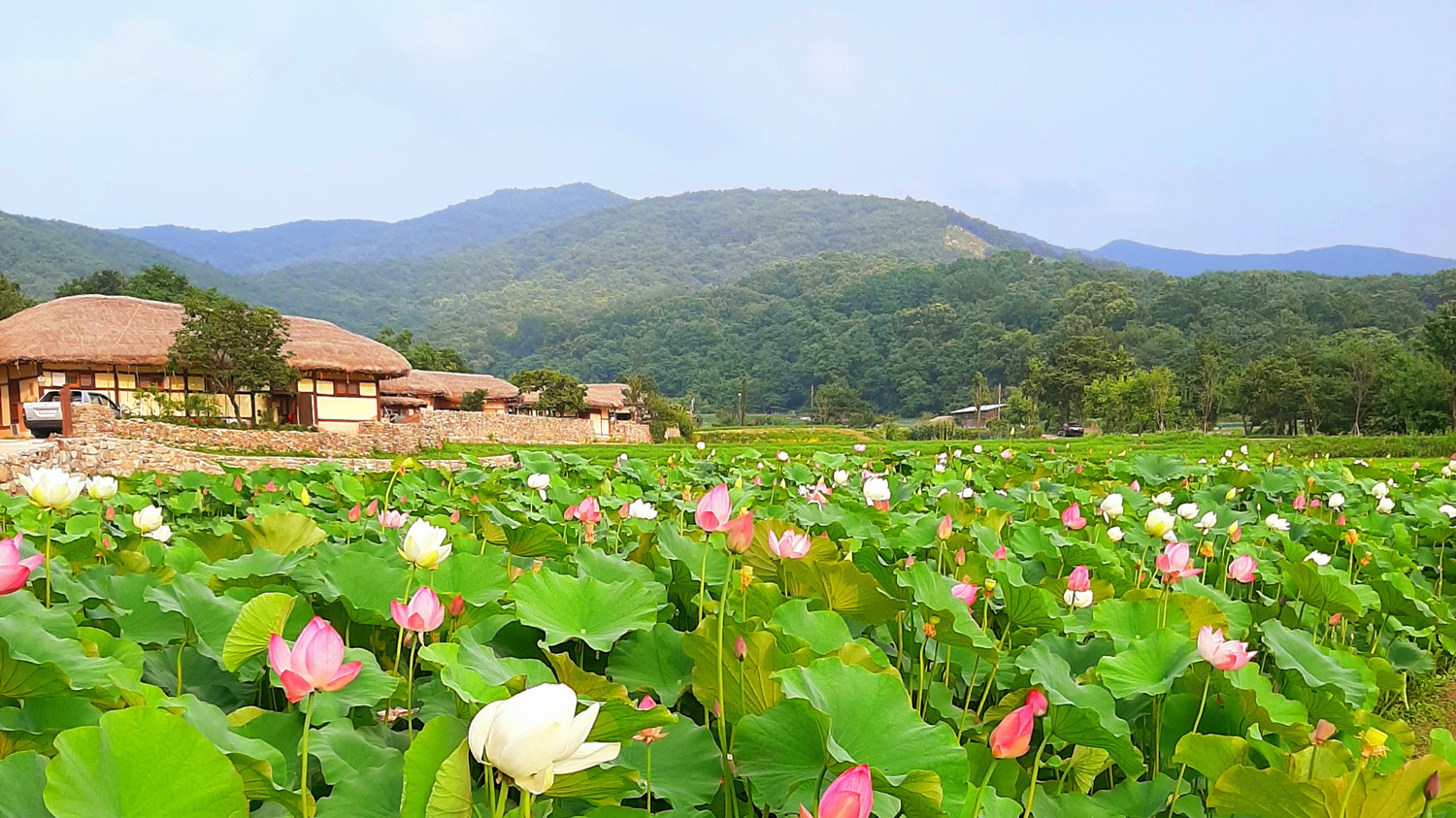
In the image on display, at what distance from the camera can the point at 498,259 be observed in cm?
11419

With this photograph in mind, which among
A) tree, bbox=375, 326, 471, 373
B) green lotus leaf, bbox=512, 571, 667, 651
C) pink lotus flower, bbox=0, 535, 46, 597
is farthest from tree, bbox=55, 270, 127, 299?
green lotus leaf, bbox=512, 571, 667, 651

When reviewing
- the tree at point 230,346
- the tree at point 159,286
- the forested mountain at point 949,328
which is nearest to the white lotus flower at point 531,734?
the tree at point 230,346

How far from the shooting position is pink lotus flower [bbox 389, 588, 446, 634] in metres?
0.90

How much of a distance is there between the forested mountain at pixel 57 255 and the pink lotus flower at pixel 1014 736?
5035 centimetres

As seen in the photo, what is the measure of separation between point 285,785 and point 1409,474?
5.41 meters

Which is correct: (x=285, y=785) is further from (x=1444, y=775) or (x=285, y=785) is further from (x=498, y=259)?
(x=498, y=259)

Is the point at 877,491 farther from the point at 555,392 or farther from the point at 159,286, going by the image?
the point at 159,286

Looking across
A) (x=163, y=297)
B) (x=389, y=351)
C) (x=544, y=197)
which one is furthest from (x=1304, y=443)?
(x=544, y=197)

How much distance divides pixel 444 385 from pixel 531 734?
1151 inches

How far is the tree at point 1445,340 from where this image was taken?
22234 mm

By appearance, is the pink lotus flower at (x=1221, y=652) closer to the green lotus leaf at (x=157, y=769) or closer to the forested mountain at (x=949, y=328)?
the green lotus leaf at (x=157, y=769)

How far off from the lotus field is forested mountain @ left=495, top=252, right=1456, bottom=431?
3997 cm

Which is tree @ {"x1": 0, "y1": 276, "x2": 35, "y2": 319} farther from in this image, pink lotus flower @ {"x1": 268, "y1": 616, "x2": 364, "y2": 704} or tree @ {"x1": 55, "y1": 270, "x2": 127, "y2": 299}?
pink lotus flower @ {"x1": 268, "y1": 616, "x2": 364, "y2": 704}

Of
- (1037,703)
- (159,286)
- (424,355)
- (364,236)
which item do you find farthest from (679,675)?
(364,236)
